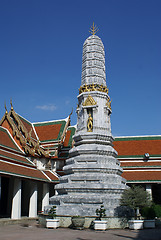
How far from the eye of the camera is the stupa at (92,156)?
46.8 feet

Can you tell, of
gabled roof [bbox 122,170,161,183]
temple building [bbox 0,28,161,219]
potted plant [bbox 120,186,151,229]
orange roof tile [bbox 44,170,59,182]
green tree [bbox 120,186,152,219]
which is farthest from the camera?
gabled roof [bbox 122,170,161,183]

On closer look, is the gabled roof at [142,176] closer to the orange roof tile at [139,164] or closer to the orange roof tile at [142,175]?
the orange roof tile at [142,175]

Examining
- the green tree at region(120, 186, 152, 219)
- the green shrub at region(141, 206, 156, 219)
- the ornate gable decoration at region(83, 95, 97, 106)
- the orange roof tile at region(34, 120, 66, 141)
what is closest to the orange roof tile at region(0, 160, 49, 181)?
the ornate gable decoration at region(83, 95, 97, 106)

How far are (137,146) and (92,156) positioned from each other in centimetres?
1298

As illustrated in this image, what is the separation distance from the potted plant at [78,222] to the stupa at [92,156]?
1.08 meters

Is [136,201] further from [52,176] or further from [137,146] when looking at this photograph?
[137,146]

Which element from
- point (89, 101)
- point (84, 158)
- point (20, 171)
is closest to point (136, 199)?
point (84, 158)

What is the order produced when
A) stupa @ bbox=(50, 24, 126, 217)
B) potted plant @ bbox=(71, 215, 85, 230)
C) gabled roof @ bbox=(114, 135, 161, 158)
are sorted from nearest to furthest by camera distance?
1. potted plant @ bbox=(71, 215, 85, 230)
2. stupa @ bbox=(50, 24, 126, 217)
3. gabled roof @ bbox=(114, 135, 161, 158)

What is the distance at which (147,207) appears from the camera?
45.3 ft

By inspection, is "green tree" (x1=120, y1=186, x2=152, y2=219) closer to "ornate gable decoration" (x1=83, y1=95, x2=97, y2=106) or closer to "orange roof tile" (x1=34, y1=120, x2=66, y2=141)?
"ornate gable decoration" (x1=83, y1=95, x2=97, y2=106)

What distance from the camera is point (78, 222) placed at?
12.4 meters

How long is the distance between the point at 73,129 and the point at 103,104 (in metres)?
13.4

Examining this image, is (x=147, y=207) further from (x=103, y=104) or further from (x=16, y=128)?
(x=16, y=128)

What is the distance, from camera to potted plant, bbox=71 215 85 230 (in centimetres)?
1238
